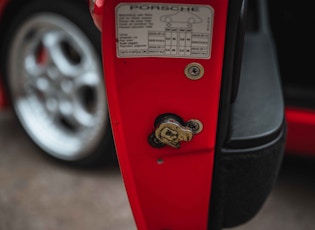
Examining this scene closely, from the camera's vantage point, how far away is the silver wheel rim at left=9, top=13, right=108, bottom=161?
1731 millimetres

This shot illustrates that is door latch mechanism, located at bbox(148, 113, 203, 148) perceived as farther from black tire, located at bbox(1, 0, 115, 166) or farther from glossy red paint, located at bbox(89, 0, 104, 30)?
black tire, located at bbox(1, 0, 115, 166)

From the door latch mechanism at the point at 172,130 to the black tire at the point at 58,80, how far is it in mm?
809

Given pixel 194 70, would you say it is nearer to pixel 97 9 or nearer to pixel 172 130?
pixel 172 130

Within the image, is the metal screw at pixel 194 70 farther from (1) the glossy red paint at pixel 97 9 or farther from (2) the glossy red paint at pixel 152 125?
(1) the glossy red paint at pixel 97 9

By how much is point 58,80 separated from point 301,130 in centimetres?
106

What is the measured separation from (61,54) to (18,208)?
70cm

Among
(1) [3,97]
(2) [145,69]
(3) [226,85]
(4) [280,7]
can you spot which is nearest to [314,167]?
(4) [280,7]

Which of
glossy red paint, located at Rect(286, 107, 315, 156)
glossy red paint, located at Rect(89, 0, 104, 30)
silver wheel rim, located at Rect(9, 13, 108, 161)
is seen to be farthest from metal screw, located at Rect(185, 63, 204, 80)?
silver wheel rim, located at Rect(9, 13, 108, 161)

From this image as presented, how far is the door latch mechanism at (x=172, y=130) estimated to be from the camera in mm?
907

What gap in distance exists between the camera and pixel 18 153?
2055mm

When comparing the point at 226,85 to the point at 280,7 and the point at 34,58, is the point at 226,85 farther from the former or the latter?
the point at 280,7

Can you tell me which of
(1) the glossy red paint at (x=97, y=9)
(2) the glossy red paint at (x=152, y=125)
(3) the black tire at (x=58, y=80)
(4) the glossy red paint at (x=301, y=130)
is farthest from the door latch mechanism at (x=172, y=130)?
(3) the black tire at (x=58, y=80)

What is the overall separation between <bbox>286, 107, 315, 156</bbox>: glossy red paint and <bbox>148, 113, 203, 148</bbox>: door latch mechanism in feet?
2.31

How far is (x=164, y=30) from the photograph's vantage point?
859mm
